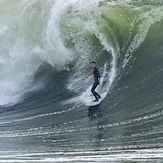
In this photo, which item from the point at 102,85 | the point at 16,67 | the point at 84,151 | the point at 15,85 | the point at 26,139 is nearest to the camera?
the point at 84,151

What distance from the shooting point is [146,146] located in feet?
18.2

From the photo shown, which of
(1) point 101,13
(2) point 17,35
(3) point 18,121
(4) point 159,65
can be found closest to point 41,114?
(3) point 18,121

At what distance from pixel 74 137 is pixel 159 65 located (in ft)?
18.3

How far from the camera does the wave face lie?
20.6 feet

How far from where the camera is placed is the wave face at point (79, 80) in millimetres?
6289

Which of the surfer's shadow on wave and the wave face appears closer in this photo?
the wave face

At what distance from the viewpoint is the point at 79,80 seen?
10945 mm

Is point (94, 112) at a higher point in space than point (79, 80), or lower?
lower

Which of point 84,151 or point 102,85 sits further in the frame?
point 102,85

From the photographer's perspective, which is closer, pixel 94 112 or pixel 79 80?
pixel 94 112

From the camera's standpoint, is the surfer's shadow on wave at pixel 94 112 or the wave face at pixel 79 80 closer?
the wave face at pixel 79 80

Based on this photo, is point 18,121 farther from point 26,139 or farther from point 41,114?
point 26,139

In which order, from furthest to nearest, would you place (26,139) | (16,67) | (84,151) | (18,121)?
(16,67), (18,121), (26,139), (84,151)

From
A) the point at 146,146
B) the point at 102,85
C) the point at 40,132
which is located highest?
the point at 102,85
